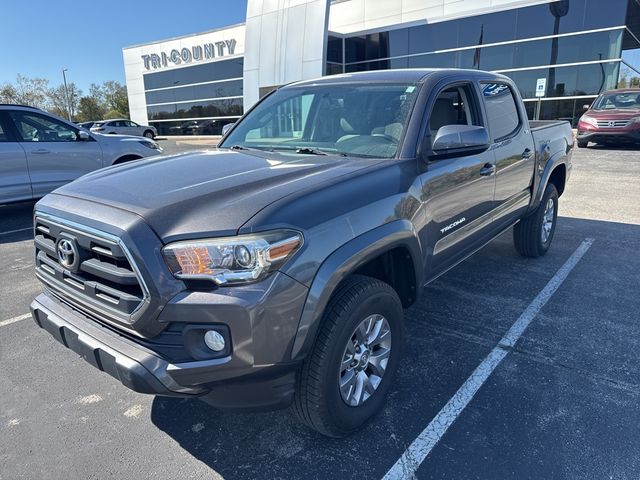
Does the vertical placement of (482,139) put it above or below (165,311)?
above

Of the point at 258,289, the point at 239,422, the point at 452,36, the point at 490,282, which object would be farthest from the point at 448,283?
the point at 452,36

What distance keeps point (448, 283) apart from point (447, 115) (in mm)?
1768

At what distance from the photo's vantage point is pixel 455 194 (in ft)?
10.6

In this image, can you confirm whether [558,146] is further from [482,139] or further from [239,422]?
[239,422]

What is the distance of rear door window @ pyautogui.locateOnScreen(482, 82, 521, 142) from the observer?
3918 mm

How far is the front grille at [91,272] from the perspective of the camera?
6.68ft

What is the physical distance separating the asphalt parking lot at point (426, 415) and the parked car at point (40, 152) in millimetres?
3734

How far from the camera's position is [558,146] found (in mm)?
5238

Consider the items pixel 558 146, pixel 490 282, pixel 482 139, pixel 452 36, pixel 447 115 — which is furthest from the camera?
pixel 452 36

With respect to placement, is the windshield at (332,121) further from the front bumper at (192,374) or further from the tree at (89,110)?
the tree at (89,110)

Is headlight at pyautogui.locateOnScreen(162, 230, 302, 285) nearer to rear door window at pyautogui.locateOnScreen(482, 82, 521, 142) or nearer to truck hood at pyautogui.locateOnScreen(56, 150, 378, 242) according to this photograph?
truck hood at pyautogui.locateOnScreen(56, 150, 378, 242)

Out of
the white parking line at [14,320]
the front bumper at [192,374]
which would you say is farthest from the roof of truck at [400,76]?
the white parking line at [14,320]

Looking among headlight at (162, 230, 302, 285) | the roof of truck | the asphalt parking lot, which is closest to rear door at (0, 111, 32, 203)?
the asphalt parking lot

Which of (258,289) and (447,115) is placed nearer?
(258,289)
